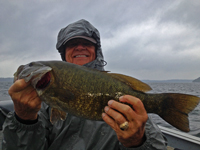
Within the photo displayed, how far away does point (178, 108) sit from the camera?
7.66 ft

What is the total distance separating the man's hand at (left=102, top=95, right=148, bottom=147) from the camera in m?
1.95

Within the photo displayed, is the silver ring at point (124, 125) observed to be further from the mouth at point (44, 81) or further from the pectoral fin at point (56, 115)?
the mouth at point (44, 81)

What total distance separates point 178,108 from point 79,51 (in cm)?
268

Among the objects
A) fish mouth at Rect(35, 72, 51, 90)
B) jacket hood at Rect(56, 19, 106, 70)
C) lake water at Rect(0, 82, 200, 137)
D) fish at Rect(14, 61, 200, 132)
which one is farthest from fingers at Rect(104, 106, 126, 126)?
lake water at Rect(0, 82, 200, 137)

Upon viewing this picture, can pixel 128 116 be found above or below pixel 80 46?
below

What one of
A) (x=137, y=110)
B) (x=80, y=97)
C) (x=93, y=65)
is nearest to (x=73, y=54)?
(x=93, y=65)

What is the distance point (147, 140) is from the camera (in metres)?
2.26

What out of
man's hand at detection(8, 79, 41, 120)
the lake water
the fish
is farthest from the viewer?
the lake water

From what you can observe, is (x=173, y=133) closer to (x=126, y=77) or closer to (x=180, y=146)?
(x=180, y=146)

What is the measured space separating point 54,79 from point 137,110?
135 cm

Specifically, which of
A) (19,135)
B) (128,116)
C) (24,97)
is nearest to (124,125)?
(128,116)

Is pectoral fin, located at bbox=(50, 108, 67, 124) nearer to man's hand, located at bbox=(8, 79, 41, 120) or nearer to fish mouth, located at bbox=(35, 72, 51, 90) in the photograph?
man's hand, located at bbox=(8, 79, 41, 120)

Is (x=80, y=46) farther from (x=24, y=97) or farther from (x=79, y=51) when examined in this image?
(x=24, y=97)

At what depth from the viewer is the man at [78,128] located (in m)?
1.99
